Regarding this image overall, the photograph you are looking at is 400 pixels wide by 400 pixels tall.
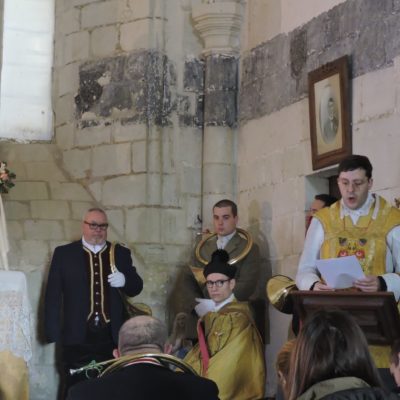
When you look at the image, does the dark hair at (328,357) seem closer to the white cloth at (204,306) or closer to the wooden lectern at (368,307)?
the wooden lectern at (368,307)

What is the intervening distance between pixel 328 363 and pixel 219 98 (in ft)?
20.0

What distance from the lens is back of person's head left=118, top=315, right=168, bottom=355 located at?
383 centimetres

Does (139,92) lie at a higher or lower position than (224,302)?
higher

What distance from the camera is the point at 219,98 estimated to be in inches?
356

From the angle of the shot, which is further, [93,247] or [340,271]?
[93,247]

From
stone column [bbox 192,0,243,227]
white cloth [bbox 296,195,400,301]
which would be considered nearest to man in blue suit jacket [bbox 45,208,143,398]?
stone column [bbox 192,0,243,227]

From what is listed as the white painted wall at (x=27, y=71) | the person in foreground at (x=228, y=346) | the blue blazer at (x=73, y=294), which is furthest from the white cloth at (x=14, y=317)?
the white painted wall at (x=27, y=71)

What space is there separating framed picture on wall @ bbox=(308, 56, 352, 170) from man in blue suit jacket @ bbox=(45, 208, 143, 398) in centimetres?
162

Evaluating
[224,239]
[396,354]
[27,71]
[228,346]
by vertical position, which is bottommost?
[228,346]

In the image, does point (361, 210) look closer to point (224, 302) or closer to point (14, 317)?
point (224, 302)

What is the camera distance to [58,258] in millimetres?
7898

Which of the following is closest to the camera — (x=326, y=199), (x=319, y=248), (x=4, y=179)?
(x=319, y=248)

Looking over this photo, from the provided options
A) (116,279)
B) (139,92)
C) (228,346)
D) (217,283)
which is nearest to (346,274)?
(228,346)

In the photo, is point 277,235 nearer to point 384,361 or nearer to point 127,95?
point 127,95
